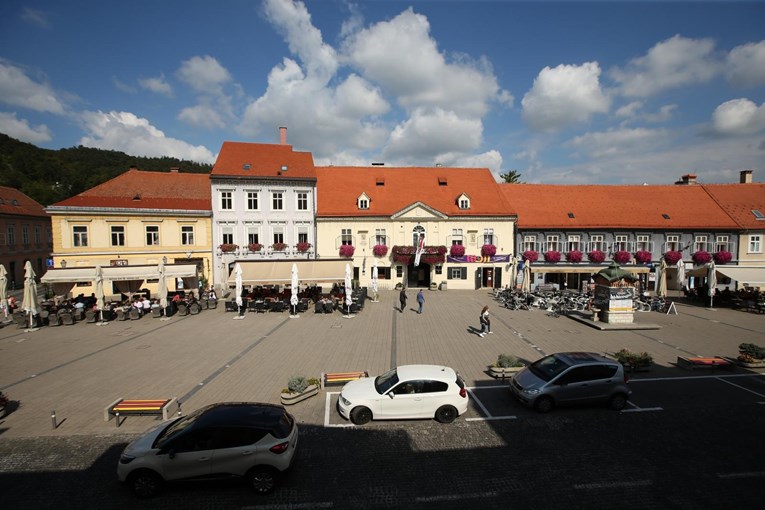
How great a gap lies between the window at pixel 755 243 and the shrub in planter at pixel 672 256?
263 inches

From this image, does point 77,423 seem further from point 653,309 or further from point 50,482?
point 653,309

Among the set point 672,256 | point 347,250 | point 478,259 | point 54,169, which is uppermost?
point 54,169

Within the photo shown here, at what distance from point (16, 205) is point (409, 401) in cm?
5476

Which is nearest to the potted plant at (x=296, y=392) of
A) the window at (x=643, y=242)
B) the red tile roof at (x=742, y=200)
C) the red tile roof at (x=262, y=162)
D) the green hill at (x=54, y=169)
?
the red tile roof at (x=262, y=162)

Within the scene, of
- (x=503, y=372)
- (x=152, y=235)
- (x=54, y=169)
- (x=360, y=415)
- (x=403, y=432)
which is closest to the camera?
(x=403, y=432)

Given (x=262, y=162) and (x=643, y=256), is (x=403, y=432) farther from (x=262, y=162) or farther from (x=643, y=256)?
(x=643, y=256)

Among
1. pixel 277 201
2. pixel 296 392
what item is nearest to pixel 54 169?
pixel 277 201

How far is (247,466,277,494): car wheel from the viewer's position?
23.9 ft

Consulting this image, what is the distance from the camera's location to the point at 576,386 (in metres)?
10.6

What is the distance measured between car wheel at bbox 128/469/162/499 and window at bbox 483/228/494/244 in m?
31.1

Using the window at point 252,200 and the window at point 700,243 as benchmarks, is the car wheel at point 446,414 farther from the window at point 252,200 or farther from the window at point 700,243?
the window at point 700,243

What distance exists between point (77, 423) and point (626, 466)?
45.4 feet

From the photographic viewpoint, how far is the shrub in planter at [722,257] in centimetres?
3284

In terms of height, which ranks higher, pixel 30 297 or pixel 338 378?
pixel 30 297
